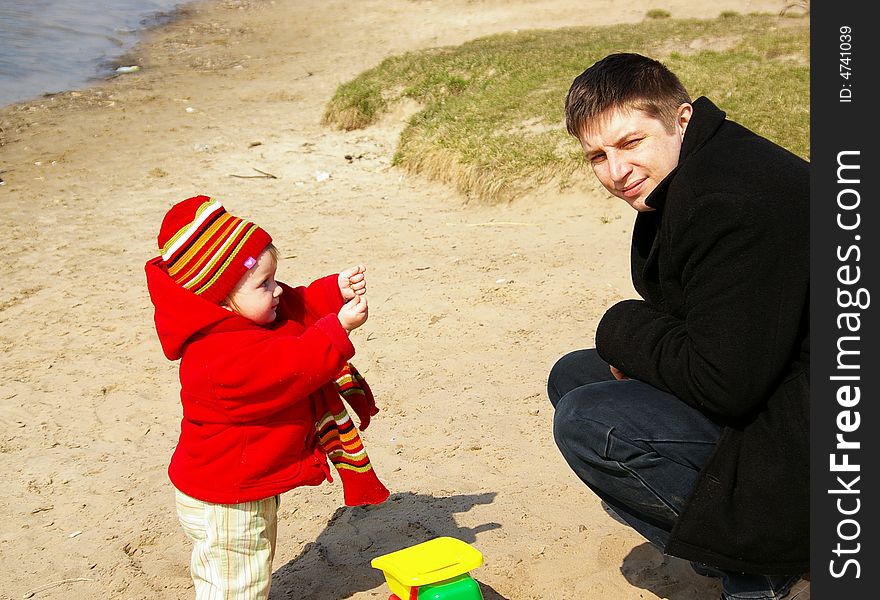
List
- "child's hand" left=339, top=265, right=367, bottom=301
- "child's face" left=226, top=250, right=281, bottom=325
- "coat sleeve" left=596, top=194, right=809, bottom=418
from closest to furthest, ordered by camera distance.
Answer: "coat sleeve" left=596, top=194, right=809, bottom=418
"child's face" left=226, top=250, right=281, bottom=325
"child's hand" left=339, top=265, right=367, bottom=301

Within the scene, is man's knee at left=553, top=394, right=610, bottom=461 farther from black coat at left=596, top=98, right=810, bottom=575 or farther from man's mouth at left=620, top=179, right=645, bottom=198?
man's mouth at left=620, top=179, right=645, bottom=198

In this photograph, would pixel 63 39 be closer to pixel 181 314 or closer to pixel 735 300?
pixel 181 314

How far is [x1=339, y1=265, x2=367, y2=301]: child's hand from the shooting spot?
10.3ft

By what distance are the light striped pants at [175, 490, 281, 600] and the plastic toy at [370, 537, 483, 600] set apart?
0.35 metres

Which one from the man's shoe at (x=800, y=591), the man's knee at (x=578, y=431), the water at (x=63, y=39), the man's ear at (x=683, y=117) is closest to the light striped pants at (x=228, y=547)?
the man's knee at (x=578, y=431)

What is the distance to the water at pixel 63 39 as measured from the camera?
12.9 metres

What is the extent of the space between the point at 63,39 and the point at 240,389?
14.5 m

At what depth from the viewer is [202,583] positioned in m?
2.91

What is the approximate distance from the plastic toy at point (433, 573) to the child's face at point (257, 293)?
32.7 inches

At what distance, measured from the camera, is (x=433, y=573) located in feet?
9.20

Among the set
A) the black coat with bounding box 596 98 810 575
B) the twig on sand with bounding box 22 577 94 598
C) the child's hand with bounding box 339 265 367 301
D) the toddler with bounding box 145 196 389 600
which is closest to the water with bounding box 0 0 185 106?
the twig on sand with bounding box 22 577 94 598

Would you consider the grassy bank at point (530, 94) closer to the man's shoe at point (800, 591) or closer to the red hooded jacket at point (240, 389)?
the red hooded jacket at point (240, 389)

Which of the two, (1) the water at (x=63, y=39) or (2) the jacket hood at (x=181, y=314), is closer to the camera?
(2) the jacket hood at (x=181, y=314)
